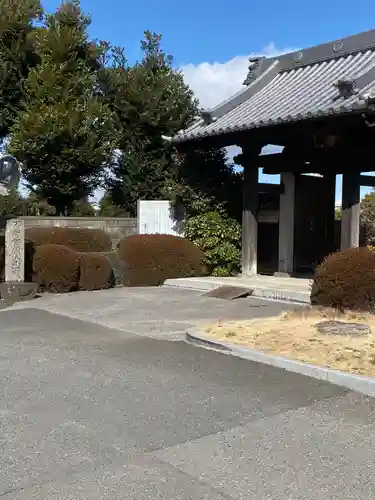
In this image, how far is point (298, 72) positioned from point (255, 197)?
12.1 feet

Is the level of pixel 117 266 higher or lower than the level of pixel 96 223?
lower

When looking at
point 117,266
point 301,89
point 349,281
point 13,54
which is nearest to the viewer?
point 349,281

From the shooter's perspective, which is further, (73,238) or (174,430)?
(73,238)

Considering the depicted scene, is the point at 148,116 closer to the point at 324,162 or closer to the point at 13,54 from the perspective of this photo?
the point at 13,54

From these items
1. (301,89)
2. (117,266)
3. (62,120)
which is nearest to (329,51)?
(301,89)

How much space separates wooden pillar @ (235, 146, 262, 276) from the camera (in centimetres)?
1432

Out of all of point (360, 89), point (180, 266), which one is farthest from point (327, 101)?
point (180, 266)

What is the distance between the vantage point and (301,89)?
13.6 meters

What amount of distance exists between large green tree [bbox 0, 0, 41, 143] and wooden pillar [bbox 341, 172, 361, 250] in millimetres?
12582

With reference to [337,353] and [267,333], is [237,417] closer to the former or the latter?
[337,353]

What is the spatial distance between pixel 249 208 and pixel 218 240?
3.78 ft

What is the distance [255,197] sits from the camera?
1443cm

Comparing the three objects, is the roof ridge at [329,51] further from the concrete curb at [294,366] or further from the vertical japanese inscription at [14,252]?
the concrete curb at [294,366]

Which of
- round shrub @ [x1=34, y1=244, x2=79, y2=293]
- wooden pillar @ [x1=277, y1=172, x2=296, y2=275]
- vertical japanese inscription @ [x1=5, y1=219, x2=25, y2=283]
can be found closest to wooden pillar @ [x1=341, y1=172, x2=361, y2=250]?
wooden pillar @ [x1=277, y1=172, x2=296, y2=275]
